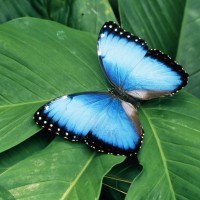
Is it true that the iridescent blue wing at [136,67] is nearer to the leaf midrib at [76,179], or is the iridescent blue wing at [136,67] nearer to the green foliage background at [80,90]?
the green foliage background at [80,90]

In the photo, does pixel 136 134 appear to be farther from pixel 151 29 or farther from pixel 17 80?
pixel 151 29

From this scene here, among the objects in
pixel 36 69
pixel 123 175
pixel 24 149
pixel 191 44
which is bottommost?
pixel 123 175

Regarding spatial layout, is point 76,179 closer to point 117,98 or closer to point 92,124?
→ point 92,124

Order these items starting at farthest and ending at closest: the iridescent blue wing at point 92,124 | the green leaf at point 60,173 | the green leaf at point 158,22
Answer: the green leaf at point 158,22, the iridescent blue wing at point 92,124, the green leaf at point 60,173

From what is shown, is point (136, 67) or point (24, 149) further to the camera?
point (136, 67)

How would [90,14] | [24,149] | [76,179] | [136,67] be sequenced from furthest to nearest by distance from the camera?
[90,14] < [136,67] < [24,149] < [76,179]

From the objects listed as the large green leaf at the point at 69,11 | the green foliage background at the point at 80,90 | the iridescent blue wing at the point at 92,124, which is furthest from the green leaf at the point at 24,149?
the large green leaf at the point at 69,11

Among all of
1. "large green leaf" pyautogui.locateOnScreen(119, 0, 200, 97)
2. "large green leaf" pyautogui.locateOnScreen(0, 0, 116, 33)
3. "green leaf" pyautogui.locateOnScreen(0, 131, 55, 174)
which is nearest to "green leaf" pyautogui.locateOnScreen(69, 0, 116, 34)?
"large green leaf" pyautogui.locateOnScreen(0, 0, 116, 33)

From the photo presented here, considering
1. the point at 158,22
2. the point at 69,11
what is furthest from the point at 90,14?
the point at 158,22
